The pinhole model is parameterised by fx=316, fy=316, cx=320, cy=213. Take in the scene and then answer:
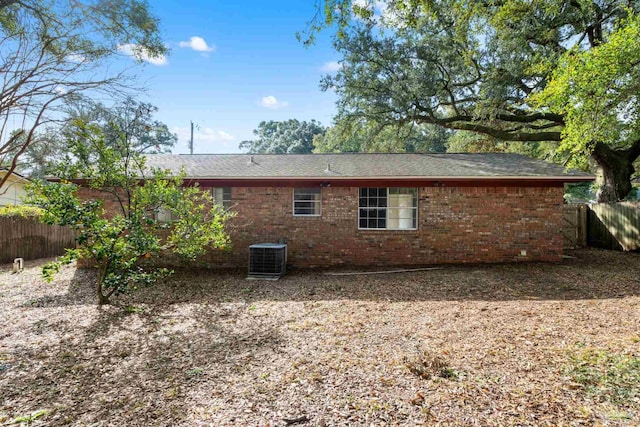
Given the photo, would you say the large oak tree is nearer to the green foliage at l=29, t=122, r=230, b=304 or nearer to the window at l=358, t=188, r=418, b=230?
the window at l=358, t=188, r=418, b=230

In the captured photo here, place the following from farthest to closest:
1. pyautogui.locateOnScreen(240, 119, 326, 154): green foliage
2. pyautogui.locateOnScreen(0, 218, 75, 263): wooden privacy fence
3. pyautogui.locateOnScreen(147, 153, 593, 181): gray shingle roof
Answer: pyautogui.locateOnScreen(240, 119, 326, 154): green foliage < pyautogui.locateOnScreen(0, 218, 75, 263): wooden privacy fence < pyautogui.locateOnScreen(147, 153, 593, 181): gray shingle roof

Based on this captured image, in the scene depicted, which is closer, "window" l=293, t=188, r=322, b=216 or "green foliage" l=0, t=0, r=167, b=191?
"green foliage" l=0, t=0, r=167, b=191

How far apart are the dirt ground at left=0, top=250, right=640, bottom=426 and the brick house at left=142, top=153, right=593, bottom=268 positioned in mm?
2125

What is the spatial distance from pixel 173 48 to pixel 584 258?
12.3m

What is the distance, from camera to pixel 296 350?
3854 mm

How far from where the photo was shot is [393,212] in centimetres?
947

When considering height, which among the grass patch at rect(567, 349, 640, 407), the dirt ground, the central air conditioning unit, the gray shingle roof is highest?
the gray shingle roof

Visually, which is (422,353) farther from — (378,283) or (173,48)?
(173,48)

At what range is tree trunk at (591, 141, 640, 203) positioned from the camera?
1246 centimetres

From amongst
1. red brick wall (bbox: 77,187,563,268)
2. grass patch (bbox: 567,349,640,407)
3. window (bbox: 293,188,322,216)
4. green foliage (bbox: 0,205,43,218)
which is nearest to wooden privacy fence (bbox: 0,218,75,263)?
green foliage (bbox: 0,205,43,218)

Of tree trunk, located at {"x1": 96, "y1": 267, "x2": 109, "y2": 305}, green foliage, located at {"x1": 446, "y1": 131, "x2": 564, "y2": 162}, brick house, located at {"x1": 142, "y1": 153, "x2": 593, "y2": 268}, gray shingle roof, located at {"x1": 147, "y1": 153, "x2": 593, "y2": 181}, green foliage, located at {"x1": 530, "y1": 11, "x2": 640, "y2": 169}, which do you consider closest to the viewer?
tree trunk, located at {"x1": 96, "y1": 267, "x2": 109, "y2": 305}

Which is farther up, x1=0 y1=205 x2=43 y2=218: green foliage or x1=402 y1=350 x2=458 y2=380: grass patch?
x1=0 y1=205 x2=43 y2=218: green foliage

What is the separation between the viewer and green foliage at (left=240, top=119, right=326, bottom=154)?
1427 inches

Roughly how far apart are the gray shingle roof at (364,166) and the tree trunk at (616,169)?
15.7 feet
